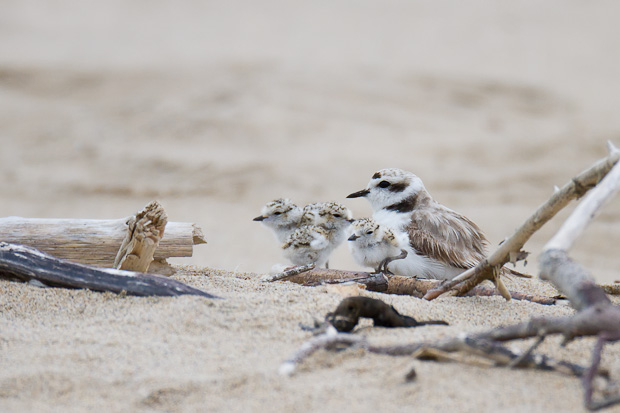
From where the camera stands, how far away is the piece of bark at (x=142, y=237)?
371 cm

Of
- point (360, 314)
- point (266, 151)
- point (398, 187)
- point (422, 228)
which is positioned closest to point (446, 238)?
point (422, 228)

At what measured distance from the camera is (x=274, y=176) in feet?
36.8

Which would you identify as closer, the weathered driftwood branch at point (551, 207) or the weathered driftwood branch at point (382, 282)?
the weathered driftwood branch at point (551, 207)

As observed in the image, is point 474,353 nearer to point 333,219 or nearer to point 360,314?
point 360,314

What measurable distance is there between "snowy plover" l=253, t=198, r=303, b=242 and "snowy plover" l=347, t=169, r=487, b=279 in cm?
A: 64

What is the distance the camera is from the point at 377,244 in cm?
469

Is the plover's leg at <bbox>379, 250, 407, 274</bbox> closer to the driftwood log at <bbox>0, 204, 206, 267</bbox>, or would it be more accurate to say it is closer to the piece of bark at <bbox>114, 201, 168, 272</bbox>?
the piece of bark at <bbox>114, 201, 168, 272</bbox>

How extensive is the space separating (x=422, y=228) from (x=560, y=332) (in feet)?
8.62

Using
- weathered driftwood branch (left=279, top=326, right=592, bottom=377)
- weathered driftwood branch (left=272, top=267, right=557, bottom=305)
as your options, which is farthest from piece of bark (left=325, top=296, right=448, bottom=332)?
weathered driftwood branch (left=272, top=267, right=557, bottom=305)

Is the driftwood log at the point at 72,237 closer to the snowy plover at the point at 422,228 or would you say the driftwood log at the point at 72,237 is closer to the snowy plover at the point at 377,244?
the snowy plover at the point at 377,244

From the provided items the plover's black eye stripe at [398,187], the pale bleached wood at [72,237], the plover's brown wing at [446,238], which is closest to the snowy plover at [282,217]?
the plover's black eye stripe at [398,187]

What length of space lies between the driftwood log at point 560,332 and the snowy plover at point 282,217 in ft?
9.85

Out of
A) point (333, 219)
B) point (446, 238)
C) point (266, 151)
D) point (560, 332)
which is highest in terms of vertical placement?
point (266, 151)

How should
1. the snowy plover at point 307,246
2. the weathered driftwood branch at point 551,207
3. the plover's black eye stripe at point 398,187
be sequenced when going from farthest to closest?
the plover's black eye stripe at point 398,187
the snowy plover at point 307,246
the weathered driftwood branch at point 551,207
